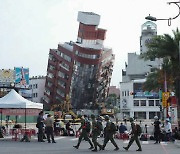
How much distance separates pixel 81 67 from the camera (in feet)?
325

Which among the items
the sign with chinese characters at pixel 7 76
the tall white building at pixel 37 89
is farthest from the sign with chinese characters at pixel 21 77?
the tall white building at pixel 37 89

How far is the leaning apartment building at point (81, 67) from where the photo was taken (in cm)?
9919

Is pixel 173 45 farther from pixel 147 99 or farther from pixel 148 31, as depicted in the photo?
pixel 148 31

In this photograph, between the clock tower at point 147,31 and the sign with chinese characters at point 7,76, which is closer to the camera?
the sign with chinese characters at point 7,76

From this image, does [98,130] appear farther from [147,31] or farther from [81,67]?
[147,31]

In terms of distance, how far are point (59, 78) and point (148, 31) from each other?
32.3 m

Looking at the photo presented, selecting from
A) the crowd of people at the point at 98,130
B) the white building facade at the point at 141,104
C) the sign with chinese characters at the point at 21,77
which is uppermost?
the sign with chinese characters at the point at 21,77

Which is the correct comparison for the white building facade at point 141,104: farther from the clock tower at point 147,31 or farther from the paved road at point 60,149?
the paved road at point 60,149

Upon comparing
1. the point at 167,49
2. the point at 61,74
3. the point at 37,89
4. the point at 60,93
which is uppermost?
the point at 61,74

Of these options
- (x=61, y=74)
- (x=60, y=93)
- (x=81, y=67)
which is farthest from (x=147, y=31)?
(x=60, y=93)

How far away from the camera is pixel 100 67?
10400 cm

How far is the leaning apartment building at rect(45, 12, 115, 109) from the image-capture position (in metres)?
99.2

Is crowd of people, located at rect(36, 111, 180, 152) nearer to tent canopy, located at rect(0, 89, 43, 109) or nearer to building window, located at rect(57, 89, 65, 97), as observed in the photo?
tent canopy, located at rect(0, 89, 43, 109)

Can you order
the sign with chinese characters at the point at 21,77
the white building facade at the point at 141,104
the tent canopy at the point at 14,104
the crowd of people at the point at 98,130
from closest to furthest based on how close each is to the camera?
the crowd of people at the point at 98,130 < the tent canopy at the point at 14,104 < the sign with chinese characters at the point at 21,77 < the white building facade at the point at 141,104
